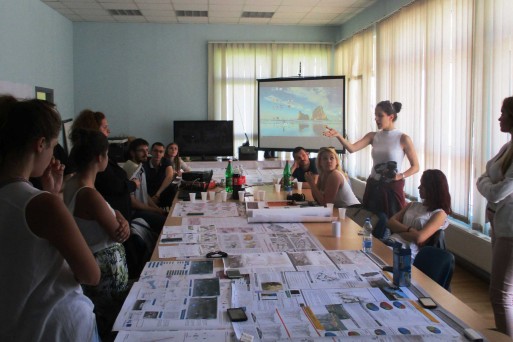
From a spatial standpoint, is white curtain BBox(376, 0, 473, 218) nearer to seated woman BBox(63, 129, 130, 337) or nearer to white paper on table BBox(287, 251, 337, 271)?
white paper on table BBox(287, 251, 337, 271)

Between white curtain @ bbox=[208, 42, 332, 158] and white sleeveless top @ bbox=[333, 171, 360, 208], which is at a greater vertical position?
white curtain @ bbox=[208, 42, 332, 158]

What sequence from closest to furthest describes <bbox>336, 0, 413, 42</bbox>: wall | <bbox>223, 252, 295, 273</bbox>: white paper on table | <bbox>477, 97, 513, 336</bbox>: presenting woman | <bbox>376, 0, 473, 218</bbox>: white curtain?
<bbox>223, 252, 295, 273</bbox>: white paper on table → <bbox>477, 97, 513, 336</bbox>: presenting woman → <bbox>376, 0, 473, 218</bbox>: white curtain → <bbox>336, 0, 413, 42</bbox>: wall

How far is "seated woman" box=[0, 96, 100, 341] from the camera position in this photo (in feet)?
4.06

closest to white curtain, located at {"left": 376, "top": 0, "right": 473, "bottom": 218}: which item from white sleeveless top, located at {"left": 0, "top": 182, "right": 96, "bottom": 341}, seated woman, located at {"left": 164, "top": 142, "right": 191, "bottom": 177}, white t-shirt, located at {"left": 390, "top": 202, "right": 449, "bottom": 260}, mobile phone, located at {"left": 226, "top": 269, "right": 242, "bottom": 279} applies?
white t-shirt, located at {"left": 390, "top": 202, "right": 449, "bottom": 260}

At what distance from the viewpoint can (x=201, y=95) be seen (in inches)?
343

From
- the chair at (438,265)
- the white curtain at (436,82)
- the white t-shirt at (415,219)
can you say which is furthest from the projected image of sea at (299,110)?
the chair at (438,265)

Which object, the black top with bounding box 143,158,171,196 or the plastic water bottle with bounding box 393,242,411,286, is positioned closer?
the plastic water bottle with bounding box 393,242,411,286

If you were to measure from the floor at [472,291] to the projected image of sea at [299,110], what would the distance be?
286cm

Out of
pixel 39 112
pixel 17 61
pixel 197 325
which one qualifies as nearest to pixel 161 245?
pixel 197 325

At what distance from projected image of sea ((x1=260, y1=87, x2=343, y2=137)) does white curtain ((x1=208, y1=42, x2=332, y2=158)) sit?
1438 millimetres

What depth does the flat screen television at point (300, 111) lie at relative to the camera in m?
6.51

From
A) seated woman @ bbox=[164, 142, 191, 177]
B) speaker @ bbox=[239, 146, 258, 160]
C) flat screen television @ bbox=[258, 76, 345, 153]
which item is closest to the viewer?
seated woman @ bbox=[164, 142, 191, 177]

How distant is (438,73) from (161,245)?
150 inches

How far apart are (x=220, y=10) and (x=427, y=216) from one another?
5.63 metres
